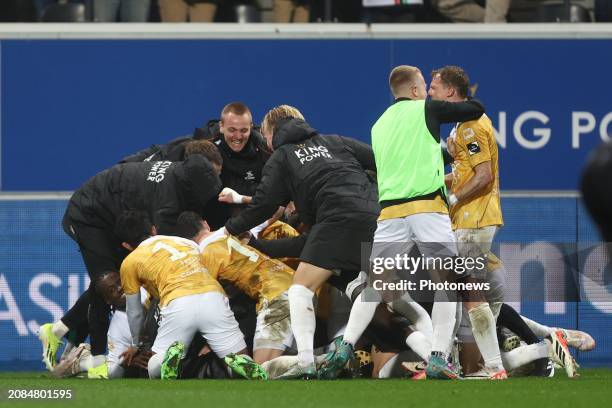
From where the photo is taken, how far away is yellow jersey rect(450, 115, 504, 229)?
8.54 m

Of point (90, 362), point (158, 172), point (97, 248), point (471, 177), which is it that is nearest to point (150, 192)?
point (158, 172)

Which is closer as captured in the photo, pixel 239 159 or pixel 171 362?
pixel 171 362

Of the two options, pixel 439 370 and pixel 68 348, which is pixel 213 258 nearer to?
pixel 439 370

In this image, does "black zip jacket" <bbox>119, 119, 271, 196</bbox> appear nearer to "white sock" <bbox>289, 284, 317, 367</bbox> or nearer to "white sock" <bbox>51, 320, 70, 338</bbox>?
"white sock" <bbox>51, 320, 70, 338</bbox>

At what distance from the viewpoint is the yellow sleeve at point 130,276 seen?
27.5 ft

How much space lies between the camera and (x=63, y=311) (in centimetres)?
1056

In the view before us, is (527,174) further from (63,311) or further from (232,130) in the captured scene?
(63,311)

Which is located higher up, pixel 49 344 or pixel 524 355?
pixel 524 355

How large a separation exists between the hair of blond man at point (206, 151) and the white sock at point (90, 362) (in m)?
1.63

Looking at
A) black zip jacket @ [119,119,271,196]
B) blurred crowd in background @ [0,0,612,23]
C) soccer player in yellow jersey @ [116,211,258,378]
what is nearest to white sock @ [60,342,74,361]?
soccer player in yellow jersey @ [116,211,258,378]

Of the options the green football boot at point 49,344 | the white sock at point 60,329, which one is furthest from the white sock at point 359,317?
the white sock at point 60,329

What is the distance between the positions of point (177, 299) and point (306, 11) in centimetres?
502

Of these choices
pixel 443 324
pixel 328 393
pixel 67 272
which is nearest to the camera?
pixel 328 393

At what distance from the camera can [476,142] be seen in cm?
853
